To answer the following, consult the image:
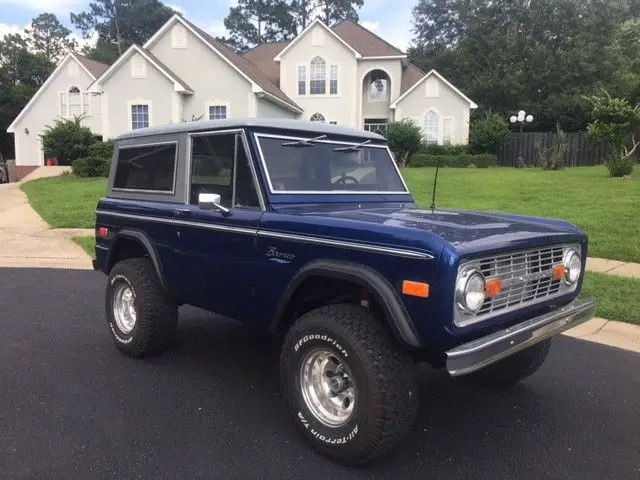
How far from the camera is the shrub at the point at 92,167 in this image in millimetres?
22516

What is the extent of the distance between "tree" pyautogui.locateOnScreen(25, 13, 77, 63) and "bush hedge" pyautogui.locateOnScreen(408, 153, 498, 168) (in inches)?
2209

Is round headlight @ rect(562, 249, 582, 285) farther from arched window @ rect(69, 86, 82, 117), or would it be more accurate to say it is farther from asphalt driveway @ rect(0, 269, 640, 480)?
arched window @ rect(69, 86, 82, 117)

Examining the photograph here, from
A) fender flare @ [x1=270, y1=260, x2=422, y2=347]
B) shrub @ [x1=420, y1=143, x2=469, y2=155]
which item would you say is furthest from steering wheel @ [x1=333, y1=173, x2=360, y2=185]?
shrub @ [x1=420, y1=143, x2=469, y2=155]

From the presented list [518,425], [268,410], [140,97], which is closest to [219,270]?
[268,410]

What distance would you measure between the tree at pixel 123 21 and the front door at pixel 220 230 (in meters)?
66.0

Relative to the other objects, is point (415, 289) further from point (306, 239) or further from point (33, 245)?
point (33, 245)

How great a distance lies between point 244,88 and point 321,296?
26.1m

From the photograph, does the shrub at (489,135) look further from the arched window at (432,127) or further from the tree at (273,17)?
the tree at (273,17)

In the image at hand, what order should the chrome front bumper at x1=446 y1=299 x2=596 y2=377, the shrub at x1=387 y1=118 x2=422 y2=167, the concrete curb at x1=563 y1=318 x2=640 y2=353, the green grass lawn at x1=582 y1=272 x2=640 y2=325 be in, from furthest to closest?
the shrub at x1=387 y1=118 x2=422 y2=167 < the green grass lawn at x1=582 y1=272 x2=640 y2=325 < the concrete curb at x1=563 y1=318 x2=640 y2=353 < the chrome front bumper at x1=446 y1=299 x2=596 y2=377

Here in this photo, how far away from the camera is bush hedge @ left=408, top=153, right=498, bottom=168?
94.1 feet

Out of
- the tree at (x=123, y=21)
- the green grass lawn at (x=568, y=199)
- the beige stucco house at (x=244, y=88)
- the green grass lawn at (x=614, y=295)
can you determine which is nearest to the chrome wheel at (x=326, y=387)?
the green grass lawn at (x=614, y=295)

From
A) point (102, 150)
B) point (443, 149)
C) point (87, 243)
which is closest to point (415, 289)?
point (87, 243)

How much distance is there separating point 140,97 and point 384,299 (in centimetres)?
2776

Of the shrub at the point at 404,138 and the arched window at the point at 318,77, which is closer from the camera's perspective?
the shrub at the point at 404,138
